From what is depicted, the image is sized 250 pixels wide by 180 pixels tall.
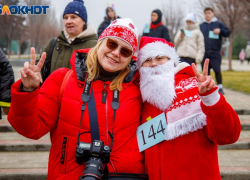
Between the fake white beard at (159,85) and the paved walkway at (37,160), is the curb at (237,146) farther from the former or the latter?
the fake white beard at (159,85)

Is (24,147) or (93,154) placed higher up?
(93,154)

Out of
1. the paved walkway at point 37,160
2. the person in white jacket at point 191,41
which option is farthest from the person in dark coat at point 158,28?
the paved walkway at point 37,160

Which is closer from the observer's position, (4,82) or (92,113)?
(92,113)

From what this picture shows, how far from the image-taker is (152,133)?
6.58 ft

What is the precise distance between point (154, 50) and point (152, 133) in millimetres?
583

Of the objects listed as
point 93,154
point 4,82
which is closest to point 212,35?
point 4,82

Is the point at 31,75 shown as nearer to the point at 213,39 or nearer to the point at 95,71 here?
the point at 95,71

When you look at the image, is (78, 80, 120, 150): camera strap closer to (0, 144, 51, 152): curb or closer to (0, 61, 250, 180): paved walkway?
(0, 61, 250, 180): paved walkway

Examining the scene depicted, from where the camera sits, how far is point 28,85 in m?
1.72

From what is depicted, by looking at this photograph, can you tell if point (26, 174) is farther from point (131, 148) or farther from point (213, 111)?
point (213, 111)

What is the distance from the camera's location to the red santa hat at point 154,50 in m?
2.12

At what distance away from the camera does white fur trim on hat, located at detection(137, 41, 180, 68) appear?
2121mm

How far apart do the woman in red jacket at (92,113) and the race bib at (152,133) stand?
55 mm

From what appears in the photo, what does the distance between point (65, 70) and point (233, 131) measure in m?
1.21
